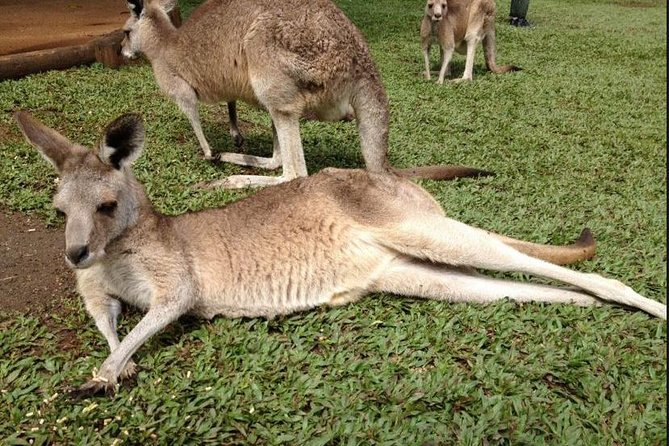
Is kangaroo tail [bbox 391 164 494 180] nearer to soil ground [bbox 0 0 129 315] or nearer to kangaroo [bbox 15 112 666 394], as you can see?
kangaroo [bbox 15 112 666 394]

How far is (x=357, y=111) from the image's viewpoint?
4016mm

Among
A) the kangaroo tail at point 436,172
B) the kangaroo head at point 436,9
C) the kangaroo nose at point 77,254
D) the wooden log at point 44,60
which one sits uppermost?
the kangaroo nose at point 77,254

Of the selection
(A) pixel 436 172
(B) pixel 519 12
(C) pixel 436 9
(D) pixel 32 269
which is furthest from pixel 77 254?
(B) pixel 519 12

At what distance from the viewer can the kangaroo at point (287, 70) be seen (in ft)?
12.4

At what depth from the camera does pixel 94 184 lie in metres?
2.22

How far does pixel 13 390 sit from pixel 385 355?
1.32 meters

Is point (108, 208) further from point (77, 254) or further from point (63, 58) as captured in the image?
point (63, 58)

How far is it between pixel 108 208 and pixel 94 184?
10 centimetres

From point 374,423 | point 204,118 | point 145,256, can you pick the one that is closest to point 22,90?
point 204,118

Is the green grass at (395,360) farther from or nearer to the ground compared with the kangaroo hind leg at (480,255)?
nearer to the ground

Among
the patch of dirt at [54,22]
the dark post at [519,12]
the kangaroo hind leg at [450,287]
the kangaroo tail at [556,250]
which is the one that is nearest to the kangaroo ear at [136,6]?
the patch of dirt at [54,22]

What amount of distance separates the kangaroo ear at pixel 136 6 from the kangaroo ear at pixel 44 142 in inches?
99.4

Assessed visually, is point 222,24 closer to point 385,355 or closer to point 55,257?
point 55,257

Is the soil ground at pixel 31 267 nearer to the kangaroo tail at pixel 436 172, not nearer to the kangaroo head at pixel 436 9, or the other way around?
the kangaroo tail at pixel 436 172
